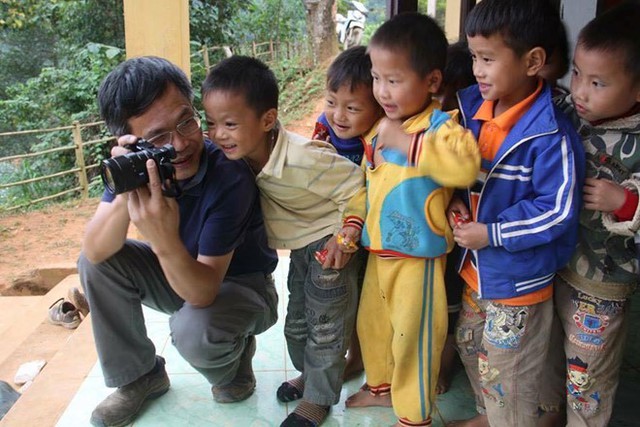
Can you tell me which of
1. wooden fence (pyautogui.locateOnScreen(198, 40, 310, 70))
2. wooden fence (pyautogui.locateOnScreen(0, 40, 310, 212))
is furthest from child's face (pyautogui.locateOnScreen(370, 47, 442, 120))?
wooden fence (pyautogui.locateOnScreen(198, 40, 310, 70))

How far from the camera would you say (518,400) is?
1.65 m

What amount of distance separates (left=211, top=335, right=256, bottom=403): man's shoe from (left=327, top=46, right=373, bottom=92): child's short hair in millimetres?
1014

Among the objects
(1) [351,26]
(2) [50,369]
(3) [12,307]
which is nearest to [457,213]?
(2) [50,369]

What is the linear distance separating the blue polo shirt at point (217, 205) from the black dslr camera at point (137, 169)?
23cm

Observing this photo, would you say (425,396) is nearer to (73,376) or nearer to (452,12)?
(73,376)

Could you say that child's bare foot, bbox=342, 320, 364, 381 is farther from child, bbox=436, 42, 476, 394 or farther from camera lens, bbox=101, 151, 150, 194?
camera lens, bbox=101, 151, 150, 194

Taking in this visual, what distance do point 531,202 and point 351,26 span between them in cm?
1252

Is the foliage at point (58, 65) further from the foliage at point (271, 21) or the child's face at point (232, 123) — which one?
the child's face at point (232, 123)

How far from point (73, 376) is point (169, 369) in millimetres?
395

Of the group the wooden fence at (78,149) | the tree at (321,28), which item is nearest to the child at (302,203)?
the wooden fence at (78,149)

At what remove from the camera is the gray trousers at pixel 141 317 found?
191 centimetres

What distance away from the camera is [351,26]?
43.6ft

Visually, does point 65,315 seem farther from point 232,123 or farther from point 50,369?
point 232,123

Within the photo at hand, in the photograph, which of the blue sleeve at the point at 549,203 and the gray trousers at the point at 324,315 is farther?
the gray trousers at the point at 324,315
